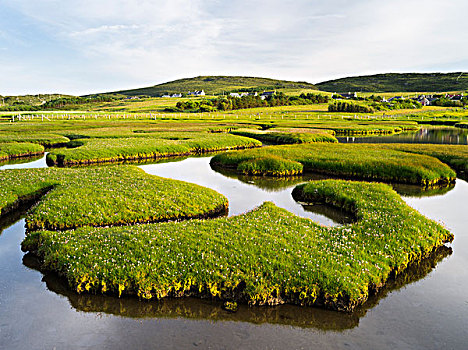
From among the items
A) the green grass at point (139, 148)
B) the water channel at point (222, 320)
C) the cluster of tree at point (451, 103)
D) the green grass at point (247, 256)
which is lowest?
the water channel at point (222, 320)

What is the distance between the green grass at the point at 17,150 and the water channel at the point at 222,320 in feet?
121

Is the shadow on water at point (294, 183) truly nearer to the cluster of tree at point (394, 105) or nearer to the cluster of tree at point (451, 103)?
the cluster of tree at point (394, 105)

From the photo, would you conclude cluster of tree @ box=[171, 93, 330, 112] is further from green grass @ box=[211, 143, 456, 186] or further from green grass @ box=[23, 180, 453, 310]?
green grass @ box=[23, 180, 453, 310]

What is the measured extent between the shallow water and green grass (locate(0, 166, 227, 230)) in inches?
173

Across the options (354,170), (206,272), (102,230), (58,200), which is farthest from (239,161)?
(206,272)

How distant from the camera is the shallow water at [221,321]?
9.98 m

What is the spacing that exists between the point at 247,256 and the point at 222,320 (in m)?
2.78

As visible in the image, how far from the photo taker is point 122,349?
381 inches

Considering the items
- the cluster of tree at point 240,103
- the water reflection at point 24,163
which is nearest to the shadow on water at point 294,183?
the water reflection at point 24,163

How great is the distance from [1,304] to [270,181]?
2392 cm

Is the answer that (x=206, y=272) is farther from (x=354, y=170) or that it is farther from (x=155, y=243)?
(x=354, y=170)

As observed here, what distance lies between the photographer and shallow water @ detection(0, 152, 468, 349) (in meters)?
9.98

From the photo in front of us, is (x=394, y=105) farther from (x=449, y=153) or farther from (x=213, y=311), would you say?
(x=213, y=311)

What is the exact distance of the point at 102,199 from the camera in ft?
66.4
